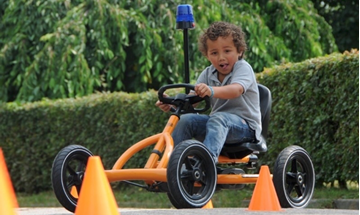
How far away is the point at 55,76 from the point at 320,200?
7.54 metres

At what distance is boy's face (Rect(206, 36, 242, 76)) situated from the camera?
21.9ft

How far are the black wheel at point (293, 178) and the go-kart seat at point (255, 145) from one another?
189mm

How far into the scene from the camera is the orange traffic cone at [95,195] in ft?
13.9

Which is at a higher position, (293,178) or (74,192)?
(74,192)

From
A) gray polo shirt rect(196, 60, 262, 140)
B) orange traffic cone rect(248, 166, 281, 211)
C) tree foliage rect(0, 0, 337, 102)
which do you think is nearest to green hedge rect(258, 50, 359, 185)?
gray polo shirt rect(196, 60, 262, 140)

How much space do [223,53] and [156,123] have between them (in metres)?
6.06

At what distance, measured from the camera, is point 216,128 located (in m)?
6.32

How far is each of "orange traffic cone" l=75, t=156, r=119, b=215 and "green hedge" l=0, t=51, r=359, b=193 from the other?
5.98 m

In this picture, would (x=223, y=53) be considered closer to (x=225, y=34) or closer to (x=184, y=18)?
(x=225, y=34)

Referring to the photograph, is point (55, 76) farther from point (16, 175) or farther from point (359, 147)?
point (359, 147)

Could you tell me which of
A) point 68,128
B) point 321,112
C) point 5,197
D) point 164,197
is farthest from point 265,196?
point 68,128

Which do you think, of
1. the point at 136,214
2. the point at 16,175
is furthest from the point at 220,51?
the point at 16,175

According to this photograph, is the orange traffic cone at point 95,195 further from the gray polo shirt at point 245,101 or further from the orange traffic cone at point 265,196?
the gray polo shirt at point 245,101

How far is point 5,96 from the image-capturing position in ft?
57.1
